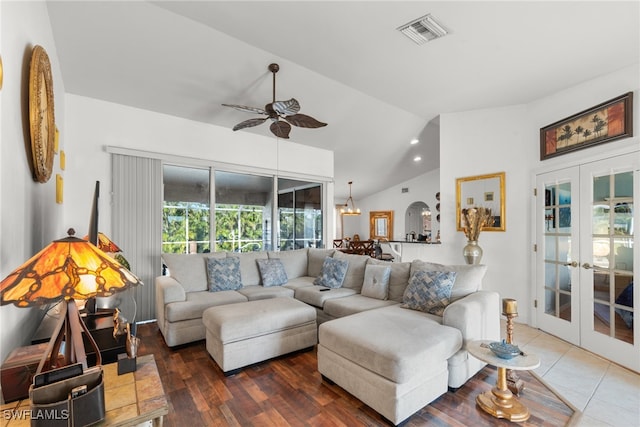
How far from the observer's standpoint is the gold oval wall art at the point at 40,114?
5.49 ft

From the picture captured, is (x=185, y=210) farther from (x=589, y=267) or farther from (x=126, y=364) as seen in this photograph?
(x=589, y=267)

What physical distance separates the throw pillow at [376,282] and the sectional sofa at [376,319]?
11mm

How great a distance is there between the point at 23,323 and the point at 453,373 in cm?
286

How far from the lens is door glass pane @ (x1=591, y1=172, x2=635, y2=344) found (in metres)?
2.85

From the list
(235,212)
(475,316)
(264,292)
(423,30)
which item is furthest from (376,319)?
(235,212)

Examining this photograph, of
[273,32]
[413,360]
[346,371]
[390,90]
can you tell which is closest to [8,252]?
[346,371]

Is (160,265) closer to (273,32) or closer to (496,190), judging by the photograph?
(273,32)

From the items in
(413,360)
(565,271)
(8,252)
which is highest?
(8,252)

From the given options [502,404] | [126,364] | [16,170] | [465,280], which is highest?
[16,170]

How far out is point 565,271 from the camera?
139 inches

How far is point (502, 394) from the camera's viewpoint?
209 centimetres

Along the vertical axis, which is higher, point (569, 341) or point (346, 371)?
point (346, 371)

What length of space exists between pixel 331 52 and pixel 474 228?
3.09 m

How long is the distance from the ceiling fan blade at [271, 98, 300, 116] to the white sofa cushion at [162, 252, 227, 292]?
7.28 ft
